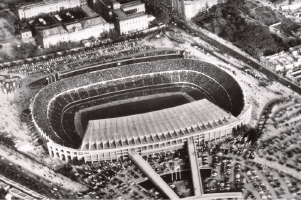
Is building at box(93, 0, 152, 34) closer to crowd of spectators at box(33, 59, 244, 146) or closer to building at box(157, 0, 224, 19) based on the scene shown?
building at box(157, 0, 224, 19)

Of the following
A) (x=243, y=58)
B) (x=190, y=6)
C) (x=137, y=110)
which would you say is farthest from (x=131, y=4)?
(x=137, y=110)

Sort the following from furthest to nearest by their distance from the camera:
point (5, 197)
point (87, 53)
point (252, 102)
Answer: point (87, 53)
point (252, 102)
point (5, 197)

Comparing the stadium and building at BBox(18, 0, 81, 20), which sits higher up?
building at BBox(18, 0, 81, 20)

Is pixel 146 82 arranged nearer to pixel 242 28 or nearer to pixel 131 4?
pixel 242 28

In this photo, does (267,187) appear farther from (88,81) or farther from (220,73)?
(88,81)

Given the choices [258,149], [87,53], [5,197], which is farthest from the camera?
[87,53]

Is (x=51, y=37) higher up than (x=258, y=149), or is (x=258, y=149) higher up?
(x=51, y=37)

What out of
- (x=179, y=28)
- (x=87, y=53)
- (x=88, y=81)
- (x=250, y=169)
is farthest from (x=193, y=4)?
(x=250, y=169)

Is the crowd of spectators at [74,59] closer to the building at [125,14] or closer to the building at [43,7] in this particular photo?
the building at [125,14]

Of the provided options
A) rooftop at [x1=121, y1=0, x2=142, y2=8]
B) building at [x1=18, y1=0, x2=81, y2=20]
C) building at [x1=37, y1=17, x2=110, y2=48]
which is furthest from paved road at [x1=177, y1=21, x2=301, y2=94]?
building at [x1=18, y1=0, x2=81, y2=20]
